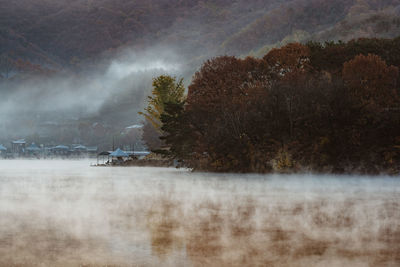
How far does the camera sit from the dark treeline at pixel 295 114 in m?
45.6

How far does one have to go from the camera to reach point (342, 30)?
152 m

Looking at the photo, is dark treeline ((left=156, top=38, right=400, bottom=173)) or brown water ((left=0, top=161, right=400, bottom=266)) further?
dark treeline ((left=156, top=38, right=400, bottom=173))

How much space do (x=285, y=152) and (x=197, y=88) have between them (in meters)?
16.7

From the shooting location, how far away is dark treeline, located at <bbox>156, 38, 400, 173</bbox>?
45.6 meters

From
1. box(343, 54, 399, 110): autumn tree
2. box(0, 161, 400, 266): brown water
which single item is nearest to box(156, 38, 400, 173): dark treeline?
box(343, 54, 399, 110): autumn tree

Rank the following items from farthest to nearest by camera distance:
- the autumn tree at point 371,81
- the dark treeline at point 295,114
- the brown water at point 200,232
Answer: the autumn tree at point 371,81 → the dark treeline at point 295,114 → the brown water at point 200,232

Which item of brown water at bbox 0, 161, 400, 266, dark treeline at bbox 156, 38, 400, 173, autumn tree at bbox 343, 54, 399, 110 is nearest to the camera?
brown water at bbox 0, 161, 400, 266

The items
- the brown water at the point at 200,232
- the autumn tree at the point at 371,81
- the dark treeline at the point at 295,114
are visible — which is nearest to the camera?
the brown water at the point at 200,232

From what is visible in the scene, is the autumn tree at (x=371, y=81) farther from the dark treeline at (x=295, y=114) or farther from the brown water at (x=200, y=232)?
the brown water at (x=200, y=232)

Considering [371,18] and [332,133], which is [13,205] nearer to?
[332,133]

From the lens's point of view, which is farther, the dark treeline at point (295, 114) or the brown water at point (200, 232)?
the dark treeline at point (295, 114)

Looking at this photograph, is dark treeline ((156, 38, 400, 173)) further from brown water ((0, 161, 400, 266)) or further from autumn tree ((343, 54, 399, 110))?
brown water ((0, 161, 400, 266))

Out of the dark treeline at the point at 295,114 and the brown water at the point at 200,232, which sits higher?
the dark treeline at the point at 295,114

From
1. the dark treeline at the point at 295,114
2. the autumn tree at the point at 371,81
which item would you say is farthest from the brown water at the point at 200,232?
the autumn tree at the point at 371,81
